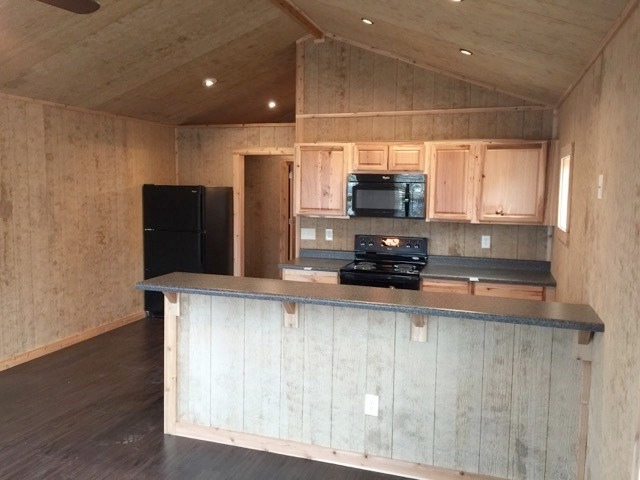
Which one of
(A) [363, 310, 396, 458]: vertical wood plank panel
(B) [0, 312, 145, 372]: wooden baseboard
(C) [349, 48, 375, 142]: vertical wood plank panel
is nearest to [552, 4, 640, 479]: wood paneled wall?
(A) [363, 310, 396, 458]: vertical wood plank panel

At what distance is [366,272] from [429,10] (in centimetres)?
230

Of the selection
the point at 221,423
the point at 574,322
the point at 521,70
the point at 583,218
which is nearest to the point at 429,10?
the point at 521,70

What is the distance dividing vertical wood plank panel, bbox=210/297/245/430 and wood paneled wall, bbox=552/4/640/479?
6.30ft

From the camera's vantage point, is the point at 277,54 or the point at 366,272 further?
the point at 277,54

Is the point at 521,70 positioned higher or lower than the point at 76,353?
higher

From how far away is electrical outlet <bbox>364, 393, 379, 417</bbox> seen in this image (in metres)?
2.91

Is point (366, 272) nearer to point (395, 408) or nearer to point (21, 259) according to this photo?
point (395, 408)

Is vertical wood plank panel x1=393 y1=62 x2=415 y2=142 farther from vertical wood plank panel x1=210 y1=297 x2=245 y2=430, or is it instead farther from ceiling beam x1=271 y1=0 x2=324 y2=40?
vertical wood plank panel x1=210 y1=297 x2=245 y2=430

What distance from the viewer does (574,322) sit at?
89.1 inches

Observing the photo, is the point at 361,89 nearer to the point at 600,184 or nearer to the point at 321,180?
the point at 321,180

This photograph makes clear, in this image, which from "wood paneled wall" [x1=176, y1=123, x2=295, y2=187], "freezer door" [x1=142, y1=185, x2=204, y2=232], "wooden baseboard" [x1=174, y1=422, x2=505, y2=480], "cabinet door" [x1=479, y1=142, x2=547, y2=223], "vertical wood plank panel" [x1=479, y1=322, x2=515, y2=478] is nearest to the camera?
"vertical wood plank panel" [x1=479, y1=322, x2=515, y2=478]

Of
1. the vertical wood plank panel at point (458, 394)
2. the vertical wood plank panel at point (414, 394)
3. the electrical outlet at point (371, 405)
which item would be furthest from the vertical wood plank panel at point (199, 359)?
the vertical wood plank panel at point (458, 394)

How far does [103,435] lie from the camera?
10.7ft

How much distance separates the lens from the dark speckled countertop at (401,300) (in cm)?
234
